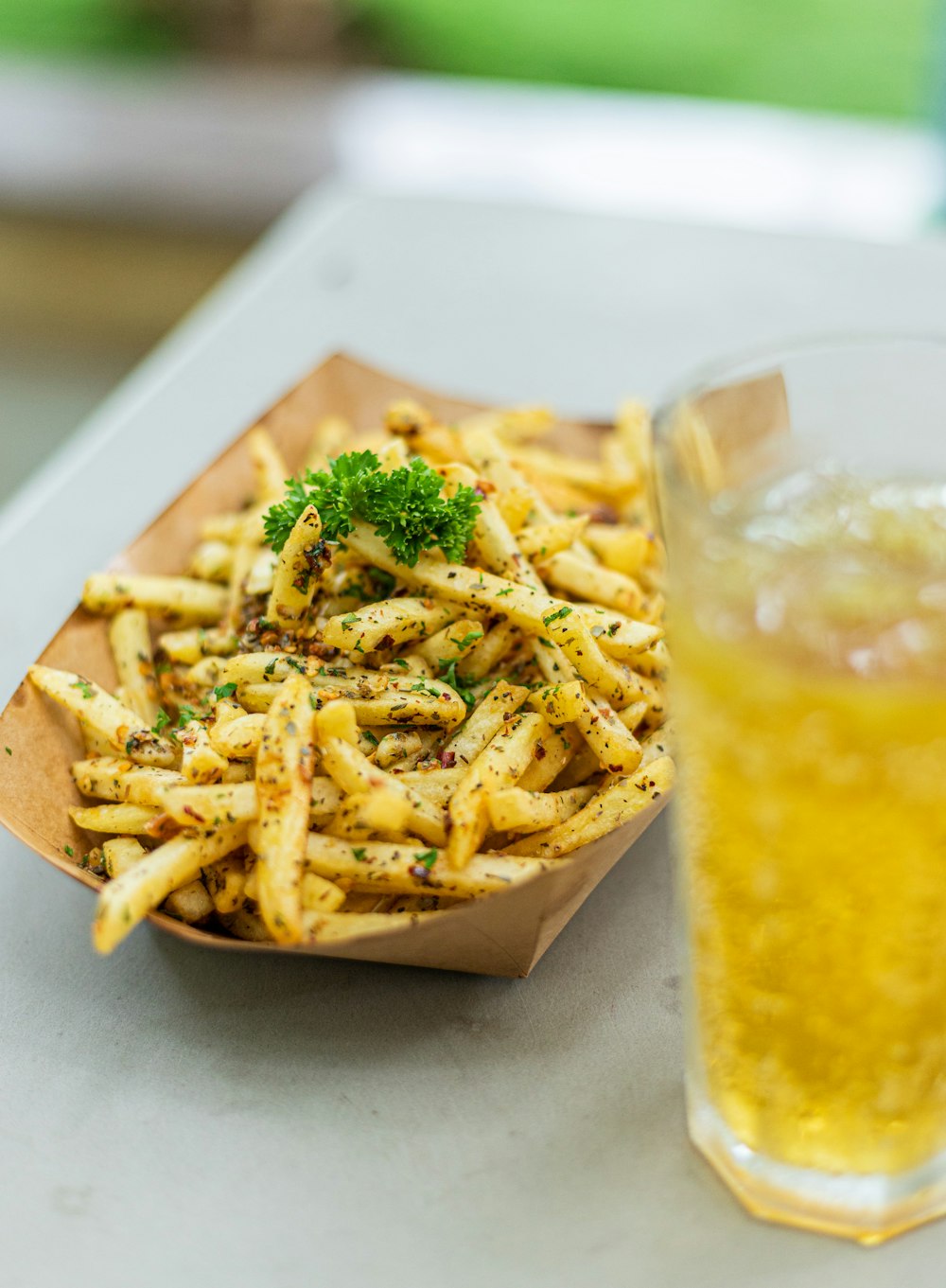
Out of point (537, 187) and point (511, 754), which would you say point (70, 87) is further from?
point (511, 754)

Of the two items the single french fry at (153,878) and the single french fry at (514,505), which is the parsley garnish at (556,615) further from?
the single french fry at (153,878)

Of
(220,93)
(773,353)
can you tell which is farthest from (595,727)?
(220,93)

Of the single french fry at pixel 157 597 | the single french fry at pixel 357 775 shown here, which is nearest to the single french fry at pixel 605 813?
the single french fry at pixel 357 775

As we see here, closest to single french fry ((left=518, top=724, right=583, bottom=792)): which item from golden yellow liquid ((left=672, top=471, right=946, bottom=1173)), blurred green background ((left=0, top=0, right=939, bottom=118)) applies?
golden yellow liquid ((left=672, top=471, right=946, bottom=1173))

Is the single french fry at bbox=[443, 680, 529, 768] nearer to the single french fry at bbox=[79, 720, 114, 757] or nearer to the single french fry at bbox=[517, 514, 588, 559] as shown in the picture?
the single french fry at bbox=[517, 514, 588, 559]

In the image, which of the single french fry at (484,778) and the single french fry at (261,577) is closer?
the single french fry at (484,778)

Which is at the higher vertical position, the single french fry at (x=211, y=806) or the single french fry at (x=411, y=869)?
the single french fry at (x=211, y=806)
